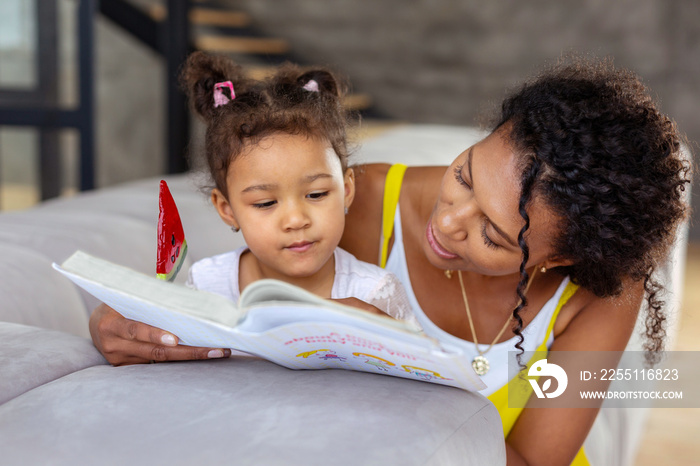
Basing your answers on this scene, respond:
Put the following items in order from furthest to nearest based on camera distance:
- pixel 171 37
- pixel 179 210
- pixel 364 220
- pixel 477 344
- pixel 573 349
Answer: pixel 171 37 → pixel 179 210 → pixel 364 220 → pixel 477 344 → pixel 573 349

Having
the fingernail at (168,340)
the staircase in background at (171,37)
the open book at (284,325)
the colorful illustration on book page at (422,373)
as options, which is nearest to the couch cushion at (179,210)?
the fingernail at (168,340)

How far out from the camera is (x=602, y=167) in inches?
42.2

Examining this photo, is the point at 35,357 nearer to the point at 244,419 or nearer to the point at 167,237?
the point at 167,237

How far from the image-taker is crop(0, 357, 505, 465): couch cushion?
0.67 meters

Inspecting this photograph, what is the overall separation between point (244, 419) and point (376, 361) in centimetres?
16

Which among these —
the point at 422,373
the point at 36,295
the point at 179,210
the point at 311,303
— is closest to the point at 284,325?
the point at 311,303

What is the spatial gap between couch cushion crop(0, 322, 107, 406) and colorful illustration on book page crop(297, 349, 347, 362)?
0.32 m

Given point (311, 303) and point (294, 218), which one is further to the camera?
point (294, 218)

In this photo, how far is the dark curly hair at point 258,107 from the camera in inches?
48.3

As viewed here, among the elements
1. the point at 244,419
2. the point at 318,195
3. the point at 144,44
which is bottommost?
the point at 244,419

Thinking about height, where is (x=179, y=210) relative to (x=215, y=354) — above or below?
above

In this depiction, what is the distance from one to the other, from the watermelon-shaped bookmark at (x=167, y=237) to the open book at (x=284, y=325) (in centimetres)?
10

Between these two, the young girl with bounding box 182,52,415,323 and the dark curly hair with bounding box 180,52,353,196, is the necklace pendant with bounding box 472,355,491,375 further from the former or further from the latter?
the dark curly hair with bounding box 180,52,353,196

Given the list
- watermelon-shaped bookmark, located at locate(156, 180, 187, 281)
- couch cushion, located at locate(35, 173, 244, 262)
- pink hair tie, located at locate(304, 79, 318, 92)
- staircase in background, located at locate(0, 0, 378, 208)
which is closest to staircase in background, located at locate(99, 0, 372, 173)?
staircase in background, located at locate(0, 0, 378, 208)
